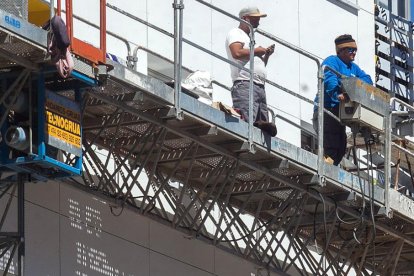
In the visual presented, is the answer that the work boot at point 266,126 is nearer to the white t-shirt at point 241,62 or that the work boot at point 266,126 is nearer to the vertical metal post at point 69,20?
the white t-shirt at point 241,62

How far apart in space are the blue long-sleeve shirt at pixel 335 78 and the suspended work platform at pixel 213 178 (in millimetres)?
927

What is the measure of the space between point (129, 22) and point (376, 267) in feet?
16.7

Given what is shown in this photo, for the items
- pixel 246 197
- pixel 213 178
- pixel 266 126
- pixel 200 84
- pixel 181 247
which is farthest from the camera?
pixel 181 247

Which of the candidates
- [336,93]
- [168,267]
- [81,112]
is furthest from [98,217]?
[336,93]

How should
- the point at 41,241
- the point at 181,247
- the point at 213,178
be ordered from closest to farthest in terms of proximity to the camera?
1. the point at 41,241
2. the point at 213,178
3. the point at 181,247

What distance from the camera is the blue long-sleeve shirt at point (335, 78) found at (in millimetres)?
19906

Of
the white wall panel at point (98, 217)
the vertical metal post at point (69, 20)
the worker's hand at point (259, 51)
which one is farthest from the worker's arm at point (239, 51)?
the vertical metal post at point (69, 20)

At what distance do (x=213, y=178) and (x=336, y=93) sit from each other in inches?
77.3

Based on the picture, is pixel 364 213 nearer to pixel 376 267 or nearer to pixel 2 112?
pixel 376 267

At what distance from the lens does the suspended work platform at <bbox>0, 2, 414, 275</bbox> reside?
54.9 feet

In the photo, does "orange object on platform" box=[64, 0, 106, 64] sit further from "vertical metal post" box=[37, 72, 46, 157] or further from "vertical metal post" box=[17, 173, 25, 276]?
"vertical metal post" box=[17, 173, 25, 276]

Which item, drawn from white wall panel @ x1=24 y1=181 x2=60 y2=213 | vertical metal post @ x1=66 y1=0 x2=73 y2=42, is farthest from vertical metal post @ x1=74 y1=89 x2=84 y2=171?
white wall panel @ x1=24 y1=181 x2=60 y2=213

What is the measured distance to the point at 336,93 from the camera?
19.9 m

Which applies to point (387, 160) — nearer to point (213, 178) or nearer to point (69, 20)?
point (213, 178)
